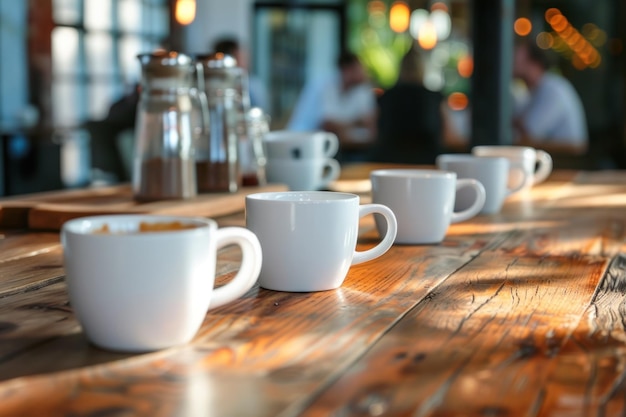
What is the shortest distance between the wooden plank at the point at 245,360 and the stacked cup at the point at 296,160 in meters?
0.91

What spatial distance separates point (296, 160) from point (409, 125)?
3.32 metres

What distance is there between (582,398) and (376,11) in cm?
917

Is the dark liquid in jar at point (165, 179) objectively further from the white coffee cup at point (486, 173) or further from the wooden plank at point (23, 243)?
the white coffee cup at point (486, 173)

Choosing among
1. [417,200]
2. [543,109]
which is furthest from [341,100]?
[417,200]

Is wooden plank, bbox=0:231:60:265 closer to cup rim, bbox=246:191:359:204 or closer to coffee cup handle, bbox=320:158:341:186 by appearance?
cup rim, bbox=246:191:359:204

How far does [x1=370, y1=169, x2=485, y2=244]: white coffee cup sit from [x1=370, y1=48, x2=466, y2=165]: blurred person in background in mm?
3744

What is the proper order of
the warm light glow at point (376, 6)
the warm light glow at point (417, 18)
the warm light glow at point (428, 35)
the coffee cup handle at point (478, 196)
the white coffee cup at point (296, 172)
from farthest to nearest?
the warm light glow at point (417, 18)
the warm light glow at point (376, 6)
the warm light glow at point (428, 35)
the white coffee cup at point (296, 172)
the coffee cup handle at point (478, 196)

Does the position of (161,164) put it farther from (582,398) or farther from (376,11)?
(376,11)

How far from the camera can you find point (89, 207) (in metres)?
1.32

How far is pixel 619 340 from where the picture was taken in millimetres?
684

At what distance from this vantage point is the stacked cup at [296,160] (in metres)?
1.78

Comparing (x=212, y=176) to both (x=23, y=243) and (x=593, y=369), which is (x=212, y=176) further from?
(x=593, y=369)

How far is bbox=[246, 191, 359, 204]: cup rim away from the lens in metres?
0.84

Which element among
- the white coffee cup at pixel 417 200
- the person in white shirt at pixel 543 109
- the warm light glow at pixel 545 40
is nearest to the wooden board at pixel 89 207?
the white coffee cup at pixel 417 200
